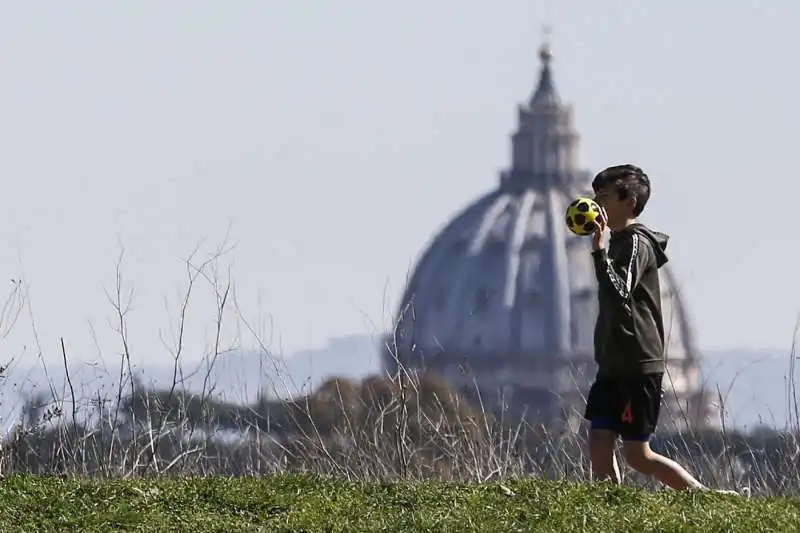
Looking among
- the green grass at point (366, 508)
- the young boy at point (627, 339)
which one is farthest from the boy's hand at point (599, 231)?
the green grass at point (366, 508)

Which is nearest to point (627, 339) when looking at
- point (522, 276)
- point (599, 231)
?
point (599, 231)

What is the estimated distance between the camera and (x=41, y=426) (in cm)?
1166

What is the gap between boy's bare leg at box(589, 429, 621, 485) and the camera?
858 cm

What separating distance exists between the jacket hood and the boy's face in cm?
5

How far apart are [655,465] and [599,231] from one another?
3.11ft

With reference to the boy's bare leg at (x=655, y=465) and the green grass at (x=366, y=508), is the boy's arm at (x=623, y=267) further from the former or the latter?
the green grass at (x=366, y=508)

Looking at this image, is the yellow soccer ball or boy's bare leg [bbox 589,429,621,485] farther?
boy's bare leg [bbox 589,429,621,485]

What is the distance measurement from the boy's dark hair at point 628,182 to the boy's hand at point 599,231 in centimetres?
14

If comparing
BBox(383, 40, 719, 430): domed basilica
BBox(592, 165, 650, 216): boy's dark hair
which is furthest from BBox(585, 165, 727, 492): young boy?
BBox(383, 40, 719, 430): domed basilica

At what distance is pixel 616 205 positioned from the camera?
28.6 feet

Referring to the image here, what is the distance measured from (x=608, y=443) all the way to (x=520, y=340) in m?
109

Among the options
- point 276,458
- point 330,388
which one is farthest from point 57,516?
point 330,388

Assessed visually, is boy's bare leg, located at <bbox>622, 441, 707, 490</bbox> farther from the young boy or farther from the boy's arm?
the boy's arm

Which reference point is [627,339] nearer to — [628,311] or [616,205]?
[628,311]
